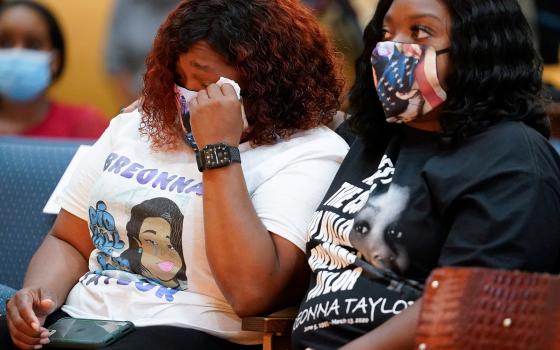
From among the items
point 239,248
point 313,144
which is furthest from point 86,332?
point 313,144

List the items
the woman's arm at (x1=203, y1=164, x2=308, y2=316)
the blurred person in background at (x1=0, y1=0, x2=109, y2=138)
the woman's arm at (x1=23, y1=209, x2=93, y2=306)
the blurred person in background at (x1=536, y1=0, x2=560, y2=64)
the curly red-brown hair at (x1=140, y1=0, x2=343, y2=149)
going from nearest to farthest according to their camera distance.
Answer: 1. the woman's arm at (x1=203, y1=164, x2=308, y2=316)
2. the curly red-brown hair at (x1=140, y1=0, x2=343, y2=149)
3. the woman's arm at (x1=23, y1=209, x2=93, y2=306)
4. the blurred person in background at (x1=536, y1=0, x2=560, y2=64)
5. the blurred person in background at (x1=0, y1=0, x2=109, y2=138)

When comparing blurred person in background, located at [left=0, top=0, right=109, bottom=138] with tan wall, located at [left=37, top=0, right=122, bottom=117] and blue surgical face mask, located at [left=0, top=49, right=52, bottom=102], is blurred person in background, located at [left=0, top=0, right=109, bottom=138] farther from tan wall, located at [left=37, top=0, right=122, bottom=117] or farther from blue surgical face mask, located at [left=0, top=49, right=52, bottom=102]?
tan wall, located at [left=37, top=0, right=122, bottom=117]

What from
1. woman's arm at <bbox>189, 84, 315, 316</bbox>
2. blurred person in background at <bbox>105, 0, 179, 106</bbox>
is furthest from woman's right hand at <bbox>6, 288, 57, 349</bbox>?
blurred person in background at <bbox>105, 0, 179, 106</bbox>

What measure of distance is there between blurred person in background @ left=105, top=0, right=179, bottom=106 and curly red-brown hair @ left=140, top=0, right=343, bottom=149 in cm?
210

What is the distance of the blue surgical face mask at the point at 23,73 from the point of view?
4434 mm

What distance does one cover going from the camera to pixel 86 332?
2490mm

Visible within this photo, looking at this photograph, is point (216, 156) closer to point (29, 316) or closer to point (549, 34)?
point (29, 316)

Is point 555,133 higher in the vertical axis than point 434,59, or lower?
lower

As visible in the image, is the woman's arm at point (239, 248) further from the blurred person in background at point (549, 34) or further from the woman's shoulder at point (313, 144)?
the blurred person in background at point (549, 34)

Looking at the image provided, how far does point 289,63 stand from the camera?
2658mm

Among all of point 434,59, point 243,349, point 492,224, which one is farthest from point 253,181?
point 492,224

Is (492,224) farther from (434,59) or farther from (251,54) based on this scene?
(251,54)

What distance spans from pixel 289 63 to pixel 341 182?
0.37 m

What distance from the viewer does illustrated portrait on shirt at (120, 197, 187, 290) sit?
258 centimetres
